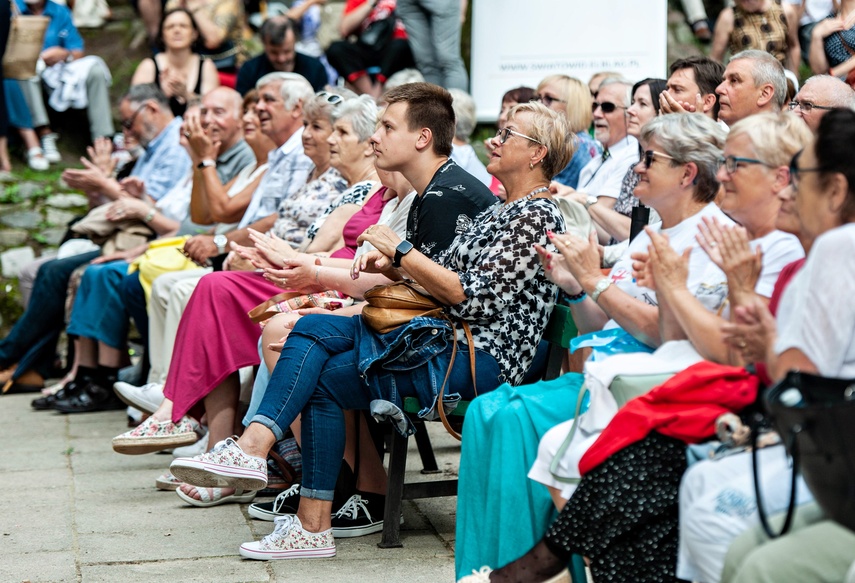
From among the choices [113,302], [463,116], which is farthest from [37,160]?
[463,116]

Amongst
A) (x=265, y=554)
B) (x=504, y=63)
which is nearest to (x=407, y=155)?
(x=265, y=554)

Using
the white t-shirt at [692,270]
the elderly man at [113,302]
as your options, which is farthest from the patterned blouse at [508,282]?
the elderly man at [113,302]

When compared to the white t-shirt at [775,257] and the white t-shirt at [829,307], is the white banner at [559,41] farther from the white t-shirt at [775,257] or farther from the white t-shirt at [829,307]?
the white t-shirt at [829,307]

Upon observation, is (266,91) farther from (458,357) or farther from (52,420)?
(458,357)

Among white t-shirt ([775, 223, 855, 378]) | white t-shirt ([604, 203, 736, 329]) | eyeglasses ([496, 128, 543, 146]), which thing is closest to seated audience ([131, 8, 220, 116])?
eyeglasses ([496, 128, 543, 146])

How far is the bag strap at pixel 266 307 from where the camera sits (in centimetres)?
453

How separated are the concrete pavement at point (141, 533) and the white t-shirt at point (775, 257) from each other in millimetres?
1406

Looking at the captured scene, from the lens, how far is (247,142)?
20.7 ft

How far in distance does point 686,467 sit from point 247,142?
422cm

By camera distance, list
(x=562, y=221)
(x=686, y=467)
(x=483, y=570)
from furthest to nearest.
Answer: (x=562, y=221)
(x=483, y=570)
(x=686, y=467)

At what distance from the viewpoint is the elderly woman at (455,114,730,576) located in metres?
3.08

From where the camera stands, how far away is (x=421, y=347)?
3684 mm

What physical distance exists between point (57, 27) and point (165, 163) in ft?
11.0

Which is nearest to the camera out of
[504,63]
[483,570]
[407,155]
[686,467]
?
[686,467]
